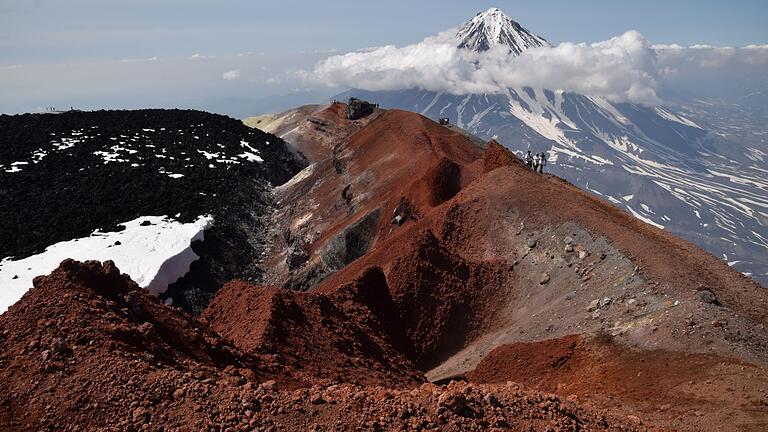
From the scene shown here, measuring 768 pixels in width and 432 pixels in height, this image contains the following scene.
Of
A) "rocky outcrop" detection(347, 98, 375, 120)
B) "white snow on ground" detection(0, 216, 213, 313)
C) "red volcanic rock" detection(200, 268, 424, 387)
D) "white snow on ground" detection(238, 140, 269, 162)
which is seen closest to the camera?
"red volcanic rock" detection(200, 268, 424, 387)

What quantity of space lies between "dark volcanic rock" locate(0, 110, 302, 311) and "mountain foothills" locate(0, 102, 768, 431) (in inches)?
20.9

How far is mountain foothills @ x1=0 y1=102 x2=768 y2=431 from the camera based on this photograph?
962cm

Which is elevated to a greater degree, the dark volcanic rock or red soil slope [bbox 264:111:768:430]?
the dark volcanic rock

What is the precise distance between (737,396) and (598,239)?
11.4 metres

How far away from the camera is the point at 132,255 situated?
35.7 meters

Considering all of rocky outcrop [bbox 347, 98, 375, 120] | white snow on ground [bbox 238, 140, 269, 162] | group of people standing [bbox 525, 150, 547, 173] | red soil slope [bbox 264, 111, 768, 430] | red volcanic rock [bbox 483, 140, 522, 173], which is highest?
rocky outcrop [bbox 347, 98, 375, 120]

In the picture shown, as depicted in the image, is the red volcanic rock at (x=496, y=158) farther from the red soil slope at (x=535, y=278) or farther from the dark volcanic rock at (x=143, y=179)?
the dark volcanic rock at (x=143, y=179)

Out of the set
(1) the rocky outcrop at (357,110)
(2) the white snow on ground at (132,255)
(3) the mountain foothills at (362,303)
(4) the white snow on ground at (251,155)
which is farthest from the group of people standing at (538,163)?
(1) the rocky outcrop at (357,110)

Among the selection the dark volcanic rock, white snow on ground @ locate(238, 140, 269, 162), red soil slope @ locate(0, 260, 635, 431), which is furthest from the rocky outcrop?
red soil slope @ locate(0, 260, 635, 431)

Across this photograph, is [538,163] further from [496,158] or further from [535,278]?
[535,278]

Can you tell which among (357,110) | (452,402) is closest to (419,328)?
(452,402)

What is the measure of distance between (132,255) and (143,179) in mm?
16311

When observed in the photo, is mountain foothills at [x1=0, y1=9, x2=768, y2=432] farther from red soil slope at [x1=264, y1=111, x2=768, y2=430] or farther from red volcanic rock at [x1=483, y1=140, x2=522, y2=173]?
red volcanic rock at [x1=483, y1=140, x2=522, y2=173]

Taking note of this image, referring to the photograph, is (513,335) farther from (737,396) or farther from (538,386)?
(737,396)
